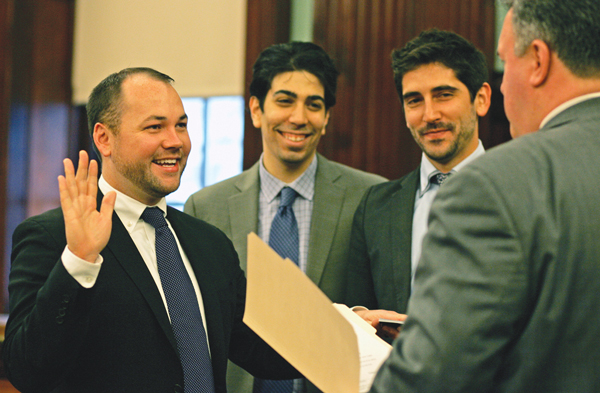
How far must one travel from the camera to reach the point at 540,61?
0.91 meters

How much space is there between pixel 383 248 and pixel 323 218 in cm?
39

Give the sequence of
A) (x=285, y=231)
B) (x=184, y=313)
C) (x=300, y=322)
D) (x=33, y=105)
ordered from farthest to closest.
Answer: (x=33, y=105) < (x=285, y=231) < (x=184, y=313) < (x=300, y=322)

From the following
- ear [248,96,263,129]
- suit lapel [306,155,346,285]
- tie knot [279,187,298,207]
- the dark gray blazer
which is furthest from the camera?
ear [248,96,263,129]

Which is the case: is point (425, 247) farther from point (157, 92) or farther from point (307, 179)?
point (307, 179)

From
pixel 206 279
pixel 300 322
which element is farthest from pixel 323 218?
pixel 300 322

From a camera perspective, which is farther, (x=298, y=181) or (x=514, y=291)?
(x=298, y=181)

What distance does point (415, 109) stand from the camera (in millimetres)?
2174

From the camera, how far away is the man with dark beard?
2062 mm

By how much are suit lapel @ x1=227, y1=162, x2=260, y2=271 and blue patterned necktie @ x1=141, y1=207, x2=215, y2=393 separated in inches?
27.5

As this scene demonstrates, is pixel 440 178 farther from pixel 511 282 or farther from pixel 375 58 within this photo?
pixel 375 58

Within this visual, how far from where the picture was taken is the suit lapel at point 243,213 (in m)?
2.38

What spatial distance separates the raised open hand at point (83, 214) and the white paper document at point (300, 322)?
478mm

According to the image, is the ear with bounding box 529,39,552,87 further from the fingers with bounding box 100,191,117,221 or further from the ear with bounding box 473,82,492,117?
the ear with bounding box 473,82,492,117

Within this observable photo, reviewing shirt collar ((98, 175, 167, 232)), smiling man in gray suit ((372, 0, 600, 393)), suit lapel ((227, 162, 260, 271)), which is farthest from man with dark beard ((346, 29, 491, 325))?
smiling man in gray suit ((372, 0, 600, 393))
